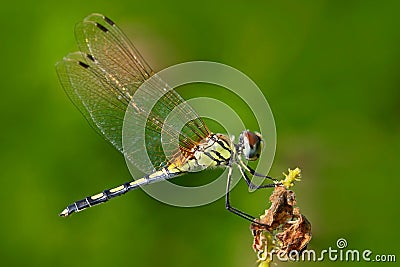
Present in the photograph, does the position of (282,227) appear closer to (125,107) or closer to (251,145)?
(251,145)

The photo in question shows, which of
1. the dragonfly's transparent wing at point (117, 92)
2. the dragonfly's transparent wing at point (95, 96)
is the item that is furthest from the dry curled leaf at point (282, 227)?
the dragonfly's transparent wing at point (95, 96)

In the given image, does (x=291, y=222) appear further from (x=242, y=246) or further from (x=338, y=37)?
(x=338, y=37)

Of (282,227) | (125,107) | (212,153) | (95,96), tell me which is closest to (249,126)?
(212,153)

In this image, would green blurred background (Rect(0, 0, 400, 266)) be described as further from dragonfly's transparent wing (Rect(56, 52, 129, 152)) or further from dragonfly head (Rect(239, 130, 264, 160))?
dragonfly head (Rect(239, 130, 264, 160))

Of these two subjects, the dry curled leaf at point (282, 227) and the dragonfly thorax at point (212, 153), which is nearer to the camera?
the dry curled leaf at point (282, 227)

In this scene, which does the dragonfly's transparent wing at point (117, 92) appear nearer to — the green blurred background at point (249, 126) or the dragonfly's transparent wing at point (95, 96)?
the dragonfly's transparent wing at point (95, 96)

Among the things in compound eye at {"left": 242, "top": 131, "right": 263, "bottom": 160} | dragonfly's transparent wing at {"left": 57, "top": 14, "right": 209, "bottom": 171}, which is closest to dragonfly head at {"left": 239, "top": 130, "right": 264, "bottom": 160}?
compound eye at {"left": 242, "top": 131, "right": 263, "bottom": 160}
